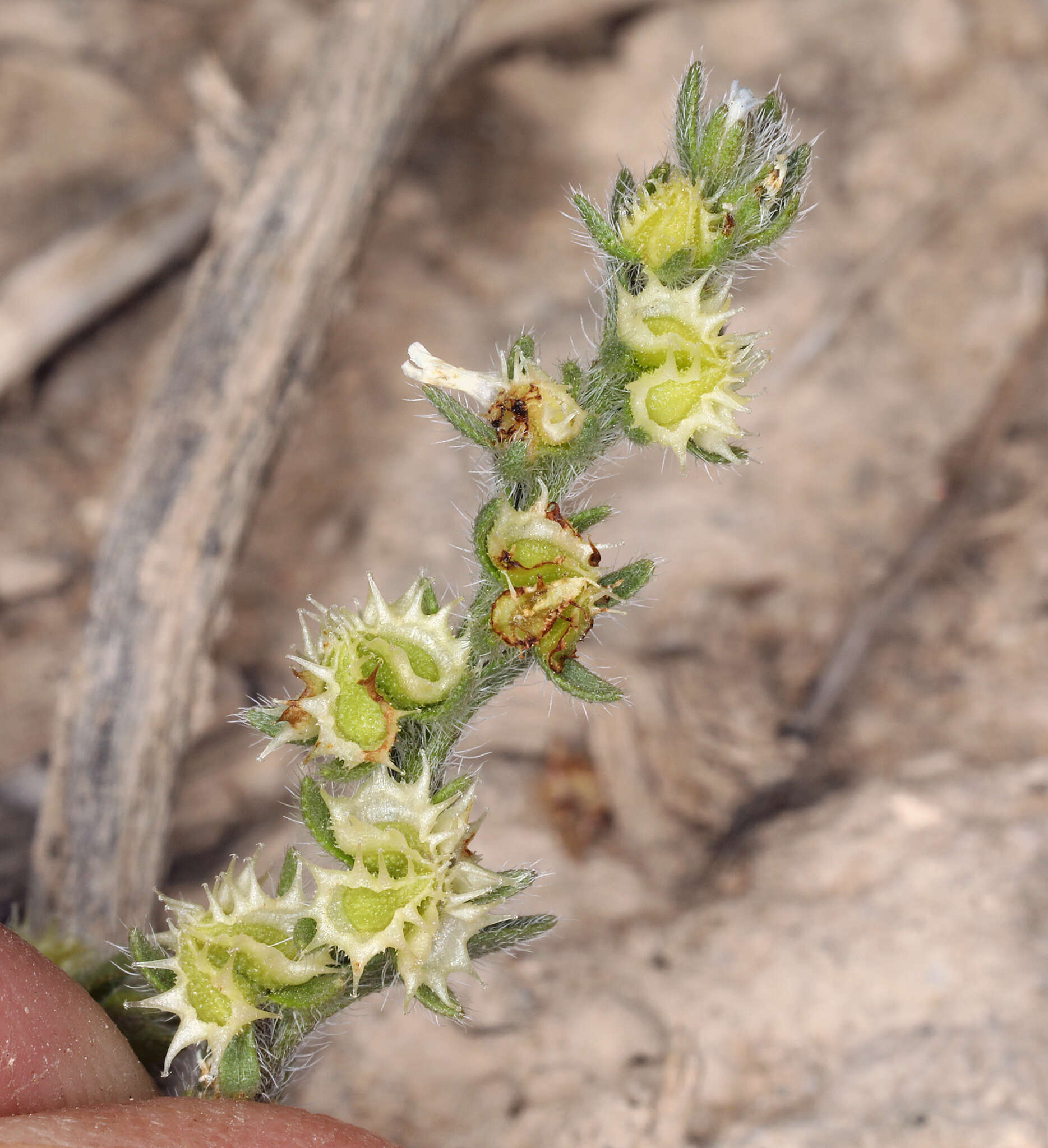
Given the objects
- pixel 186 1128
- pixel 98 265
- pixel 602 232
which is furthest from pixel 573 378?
pixel 98 265

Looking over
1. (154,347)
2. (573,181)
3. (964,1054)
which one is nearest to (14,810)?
(154,347)

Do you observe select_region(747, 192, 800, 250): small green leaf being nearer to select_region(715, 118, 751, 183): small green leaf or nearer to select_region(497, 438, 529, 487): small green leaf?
select_region(715, 118, 751, 183): small green leaf

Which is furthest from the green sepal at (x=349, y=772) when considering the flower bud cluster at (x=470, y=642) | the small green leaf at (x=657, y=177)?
the small green leaf at (x=657, y=177)

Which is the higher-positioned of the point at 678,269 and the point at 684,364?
the point at 678,269

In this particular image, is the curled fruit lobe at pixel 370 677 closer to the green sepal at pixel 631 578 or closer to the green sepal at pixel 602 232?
the green sepal at pixel 631 578

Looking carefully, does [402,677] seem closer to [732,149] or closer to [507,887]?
[507,887]

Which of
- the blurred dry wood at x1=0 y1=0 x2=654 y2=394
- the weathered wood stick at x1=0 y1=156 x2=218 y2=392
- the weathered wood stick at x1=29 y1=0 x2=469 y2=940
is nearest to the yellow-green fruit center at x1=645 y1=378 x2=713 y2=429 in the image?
the weathered wood stick at x1=29 y1=0 x2=469 y2=940
